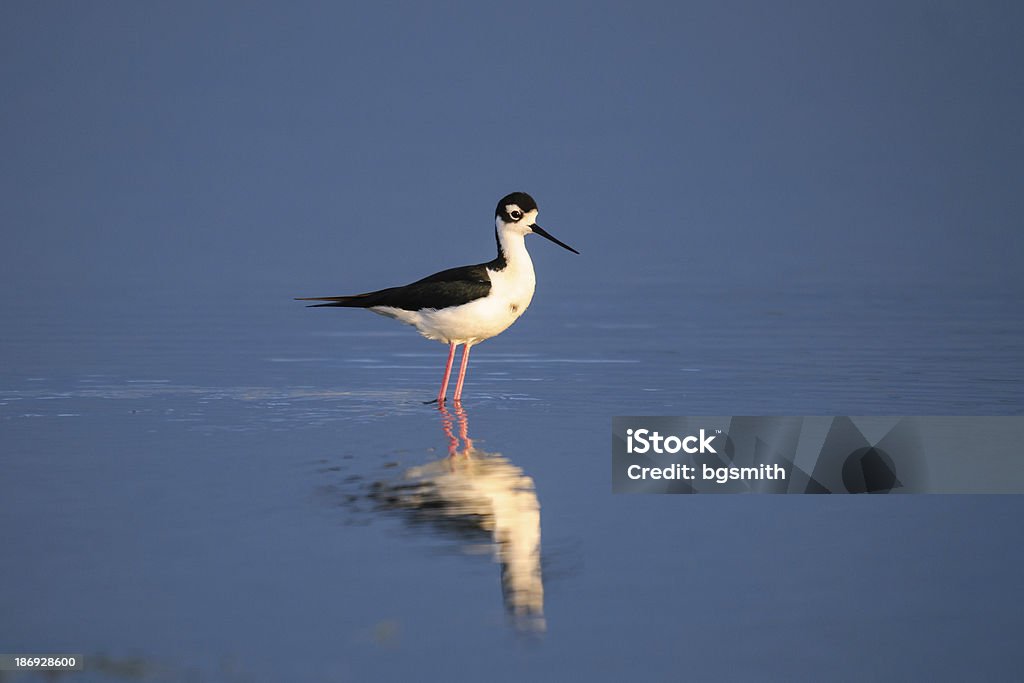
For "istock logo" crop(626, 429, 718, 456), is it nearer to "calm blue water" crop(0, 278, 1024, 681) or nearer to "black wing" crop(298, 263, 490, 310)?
"calm blue water" crop(0, 278, 1024, 681)

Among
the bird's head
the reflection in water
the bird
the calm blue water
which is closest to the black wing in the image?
the bird

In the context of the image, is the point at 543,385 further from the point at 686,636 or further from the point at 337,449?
the point at 686,636

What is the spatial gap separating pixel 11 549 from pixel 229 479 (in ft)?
7.55

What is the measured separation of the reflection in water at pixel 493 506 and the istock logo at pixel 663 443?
3.37ft

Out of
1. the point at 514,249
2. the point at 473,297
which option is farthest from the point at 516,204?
the point at 473,297

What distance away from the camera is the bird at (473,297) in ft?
49.7

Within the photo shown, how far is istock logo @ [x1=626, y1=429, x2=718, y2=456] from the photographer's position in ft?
38.2

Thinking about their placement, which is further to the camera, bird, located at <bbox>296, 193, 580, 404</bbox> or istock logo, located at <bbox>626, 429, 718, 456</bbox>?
bird, located at <bbox>296, 193, 580, 404</bbox>

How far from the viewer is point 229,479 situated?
1064 cm

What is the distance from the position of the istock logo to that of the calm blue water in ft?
1.30

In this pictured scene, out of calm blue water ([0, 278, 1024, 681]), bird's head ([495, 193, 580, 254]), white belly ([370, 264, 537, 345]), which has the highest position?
bird's head ([495, 193, 580, 254])

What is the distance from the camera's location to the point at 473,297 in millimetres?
15125
